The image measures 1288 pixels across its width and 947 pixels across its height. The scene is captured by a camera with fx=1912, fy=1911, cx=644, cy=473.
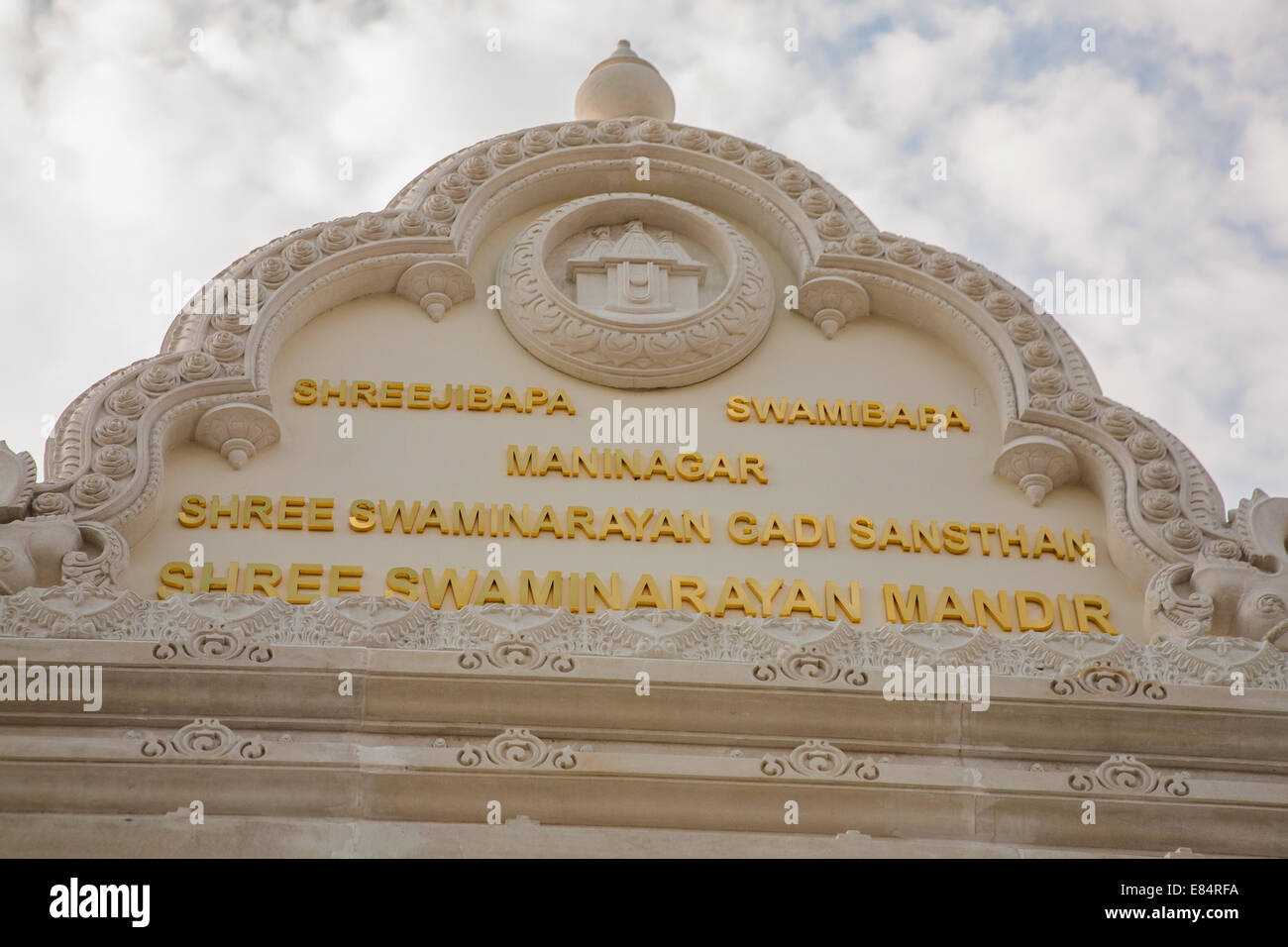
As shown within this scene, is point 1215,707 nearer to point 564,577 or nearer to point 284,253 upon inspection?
point 564,577

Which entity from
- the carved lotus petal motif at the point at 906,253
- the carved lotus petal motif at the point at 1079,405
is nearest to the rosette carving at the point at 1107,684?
the carved lotus petal motif at the point at 1079,405

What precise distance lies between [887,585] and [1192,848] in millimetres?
2241

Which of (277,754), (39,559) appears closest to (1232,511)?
(277,754)

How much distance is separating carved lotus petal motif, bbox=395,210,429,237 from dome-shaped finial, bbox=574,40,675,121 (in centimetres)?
192

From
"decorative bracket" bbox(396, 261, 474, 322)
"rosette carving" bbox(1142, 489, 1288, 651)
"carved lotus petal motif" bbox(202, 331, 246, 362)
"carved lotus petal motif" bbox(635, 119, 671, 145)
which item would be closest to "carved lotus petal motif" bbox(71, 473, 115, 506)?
"carved lotus petal motif" bbox(202, 331, 246, 362)

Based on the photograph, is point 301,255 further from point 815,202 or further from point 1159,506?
point 1159,506

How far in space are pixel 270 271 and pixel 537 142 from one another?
2.12 meters

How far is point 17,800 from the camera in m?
8.79

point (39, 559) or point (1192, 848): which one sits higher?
point (39, 559)

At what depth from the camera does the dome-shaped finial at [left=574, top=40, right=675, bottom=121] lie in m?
13.7

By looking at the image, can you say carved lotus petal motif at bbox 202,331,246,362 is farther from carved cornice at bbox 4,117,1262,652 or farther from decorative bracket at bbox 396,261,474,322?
decorative bracket at bbox 396,261,474,322

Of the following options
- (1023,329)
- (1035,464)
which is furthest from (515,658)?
(1023,329)

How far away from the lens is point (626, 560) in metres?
10.6

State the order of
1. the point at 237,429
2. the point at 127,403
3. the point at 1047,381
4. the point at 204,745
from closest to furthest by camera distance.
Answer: the point at 204,745, the point at 127,403, the point at 237,429, the point at 1047,381
